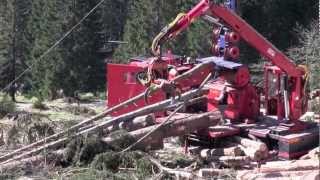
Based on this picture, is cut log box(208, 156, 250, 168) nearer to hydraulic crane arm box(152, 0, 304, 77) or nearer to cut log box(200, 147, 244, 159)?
cut log box(200, 147, 244, 159)

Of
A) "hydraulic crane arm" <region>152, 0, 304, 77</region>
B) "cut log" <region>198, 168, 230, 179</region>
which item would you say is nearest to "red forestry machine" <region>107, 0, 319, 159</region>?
"hydraulic crane arm" <region>152, 0, 304, 77</region>

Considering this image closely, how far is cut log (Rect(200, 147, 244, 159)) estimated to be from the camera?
14.2m

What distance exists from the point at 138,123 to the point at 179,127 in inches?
39.0

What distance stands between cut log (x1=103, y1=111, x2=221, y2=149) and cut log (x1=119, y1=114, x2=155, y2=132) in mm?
336

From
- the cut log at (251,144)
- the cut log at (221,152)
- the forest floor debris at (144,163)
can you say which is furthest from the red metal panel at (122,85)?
the cut log at (251,144)

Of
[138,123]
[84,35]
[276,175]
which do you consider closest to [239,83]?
[138,123]

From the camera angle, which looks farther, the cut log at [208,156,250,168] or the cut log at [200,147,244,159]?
the cut log at [200,147,244,159]

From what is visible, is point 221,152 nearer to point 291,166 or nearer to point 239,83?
point 239,83

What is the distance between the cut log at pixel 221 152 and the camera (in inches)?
557

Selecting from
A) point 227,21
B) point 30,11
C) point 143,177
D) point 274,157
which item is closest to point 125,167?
point 143,177

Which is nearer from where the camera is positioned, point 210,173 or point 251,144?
point 210,173

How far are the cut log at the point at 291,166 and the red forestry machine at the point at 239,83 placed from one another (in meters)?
1.05

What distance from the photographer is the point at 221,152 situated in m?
14.5

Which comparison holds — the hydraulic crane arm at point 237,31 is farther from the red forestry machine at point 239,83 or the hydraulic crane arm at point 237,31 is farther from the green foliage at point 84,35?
the green foliage at point 84,35
